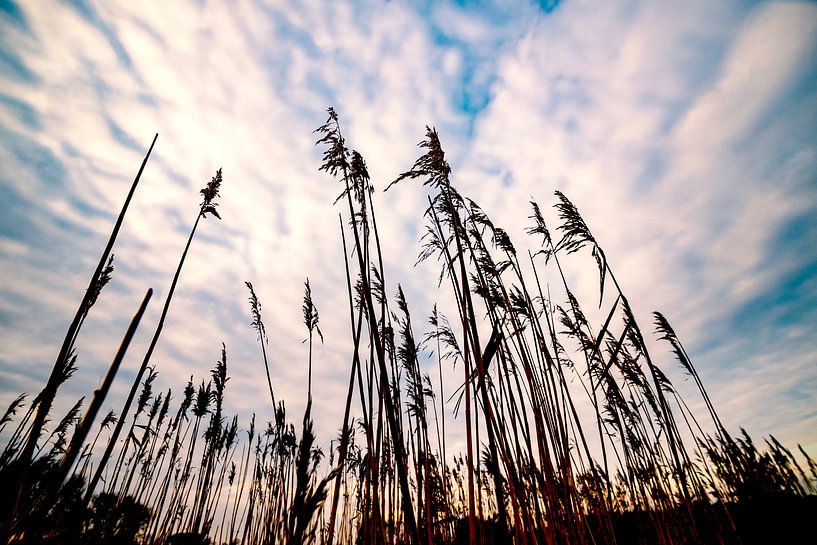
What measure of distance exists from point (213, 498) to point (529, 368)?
366 inches

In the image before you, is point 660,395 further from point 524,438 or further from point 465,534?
point 465,534

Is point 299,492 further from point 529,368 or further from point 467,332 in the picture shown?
point 529,368

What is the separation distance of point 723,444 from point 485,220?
243 inches

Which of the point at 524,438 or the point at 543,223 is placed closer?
the point at 524,438

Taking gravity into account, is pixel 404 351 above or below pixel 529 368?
above

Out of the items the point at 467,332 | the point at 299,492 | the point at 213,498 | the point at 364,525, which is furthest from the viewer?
the point at 213,498

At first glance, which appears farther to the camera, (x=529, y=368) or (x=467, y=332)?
(x=529, y=368)

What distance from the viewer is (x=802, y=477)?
19.7ft

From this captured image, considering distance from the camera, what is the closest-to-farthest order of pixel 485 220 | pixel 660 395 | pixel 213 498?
pixel 485 220
pixel 660 395
pixel 213 498

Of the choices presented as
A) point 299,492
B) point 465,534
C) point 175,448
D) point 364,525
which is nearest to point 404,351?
point 364,525

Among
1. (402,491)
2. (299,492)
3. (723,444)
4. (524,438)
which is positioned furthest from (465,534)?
(299,492)

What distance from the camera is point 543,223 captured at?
3.92 metres

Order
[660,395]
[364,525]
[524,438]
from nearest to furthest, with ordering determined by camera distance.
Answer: [364,525] → [524,438] → [660,395]

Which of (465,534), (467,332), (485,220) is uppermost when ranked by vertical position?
(485,220)
